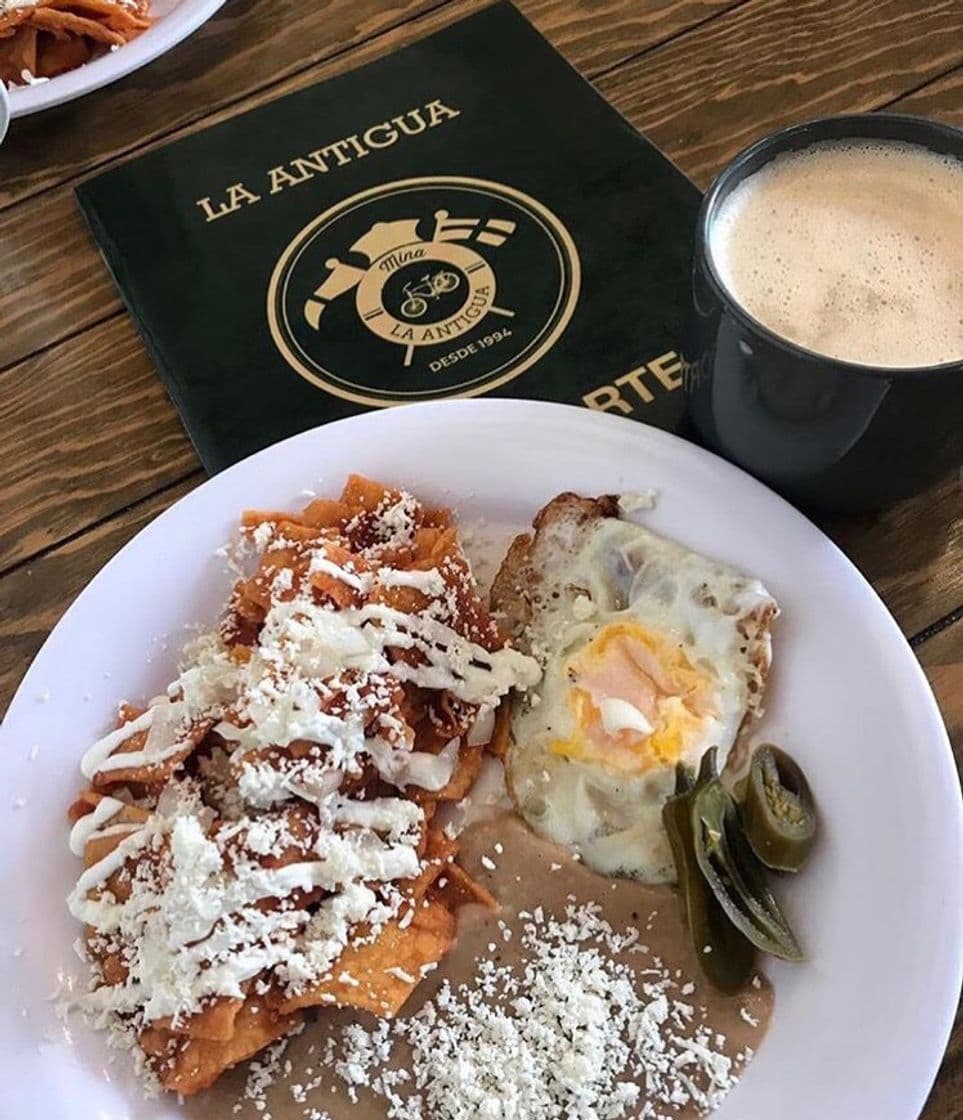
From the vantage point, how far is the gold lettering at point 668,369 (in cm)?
132

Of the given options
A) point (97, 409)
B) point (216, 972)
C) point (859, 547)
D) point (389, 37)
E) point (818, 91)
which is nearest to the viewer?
point (216, 972)

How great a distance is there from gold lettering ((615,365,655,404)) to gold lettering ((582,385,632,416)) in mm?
15

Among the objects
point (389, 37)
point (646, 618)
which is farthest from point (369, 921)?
point (389, 37)

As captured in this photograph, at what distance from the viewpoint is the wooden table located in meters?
1.22

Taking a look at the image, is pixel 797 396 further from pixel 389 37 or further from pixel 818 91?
pixel 389 37

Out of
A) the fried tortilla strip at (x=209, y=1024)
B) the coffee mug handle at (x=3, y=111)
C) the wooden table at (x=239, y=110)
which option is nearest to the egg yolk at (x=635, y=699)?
the wooden table at (x=239, y=110)

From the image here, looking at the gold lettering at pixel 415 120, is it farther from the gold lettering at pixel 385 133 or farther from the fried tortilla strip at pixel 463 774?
the fried tortilla strip at pixel 463 774

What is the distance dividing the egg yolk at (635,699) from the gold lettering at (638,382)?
0.32 meters

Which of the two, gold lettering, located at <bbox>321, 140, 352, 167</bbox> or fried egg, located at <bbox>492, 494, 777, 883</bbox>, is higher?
gold lettering, located at <bbox>321, 140, 352, 167</bbox>

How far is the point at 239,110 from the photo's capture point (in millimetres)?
1652

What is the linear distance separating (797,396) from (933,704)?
0.92 ft

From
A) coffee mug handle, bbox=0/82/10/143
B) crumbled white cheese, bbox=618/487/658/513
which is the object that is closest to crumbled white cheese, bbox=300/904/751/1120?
crumbled white cheese, bbox=618/487/658/513

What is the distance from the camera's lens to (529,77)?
1628 millimetres

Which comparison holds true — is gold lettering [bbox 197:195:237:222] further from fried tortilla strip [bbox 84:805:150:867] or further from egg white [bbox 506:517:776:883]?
fried tortilla strip [bbox 84:805:150:867]
